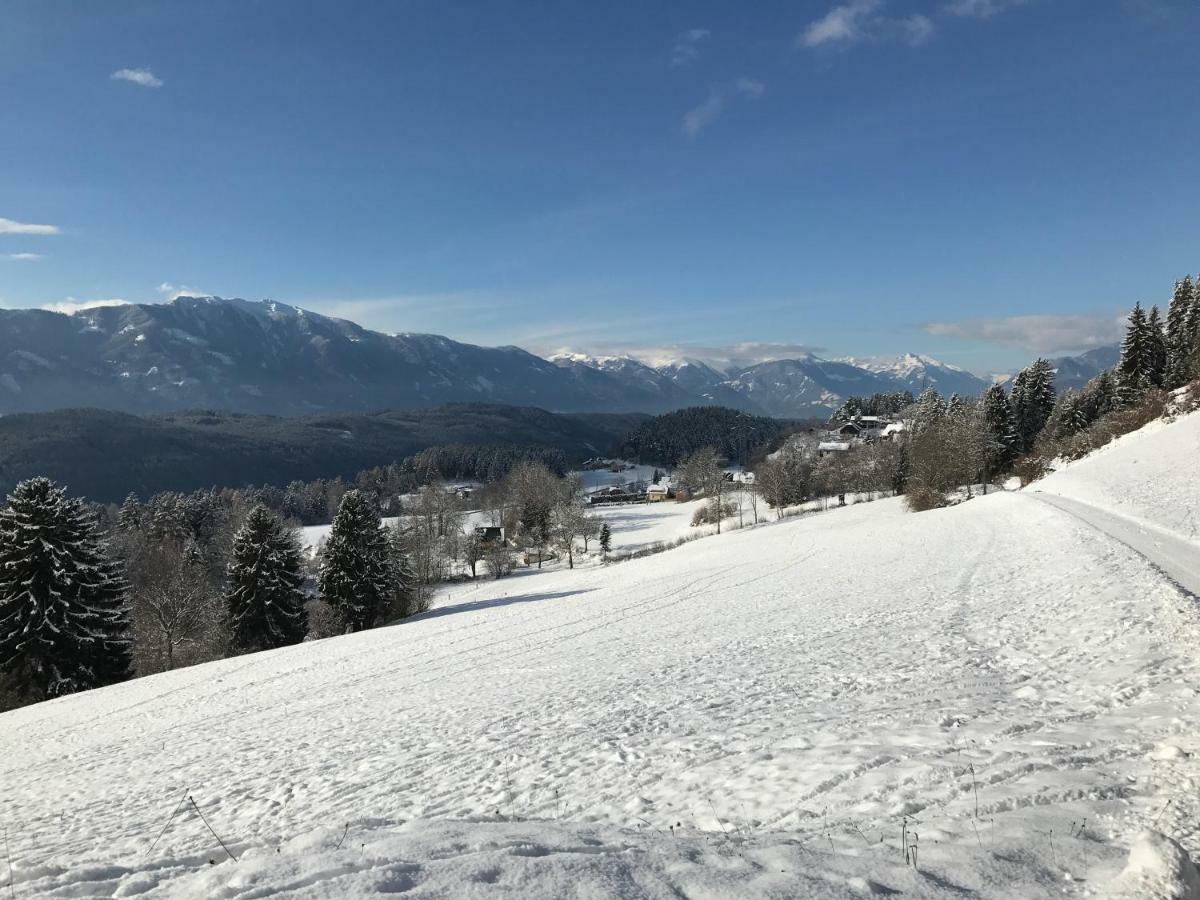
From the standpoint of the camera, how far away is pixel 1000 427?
218 feet

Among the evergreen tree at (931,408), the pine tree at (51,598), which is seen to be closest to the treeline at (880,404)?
the evergreen tree at (931,408)

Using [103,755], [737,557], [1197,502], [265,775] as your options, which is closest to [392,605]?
[737,557]

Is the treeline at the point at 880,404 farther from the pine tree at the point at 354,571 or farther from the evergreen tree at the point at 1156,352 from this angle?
the pine tree at the point at 354,571

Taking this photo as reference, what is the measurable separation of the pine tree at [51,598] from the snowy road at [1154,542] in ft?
133

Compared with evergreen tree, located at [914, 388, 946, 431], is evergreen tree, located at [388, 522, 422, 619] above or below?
below

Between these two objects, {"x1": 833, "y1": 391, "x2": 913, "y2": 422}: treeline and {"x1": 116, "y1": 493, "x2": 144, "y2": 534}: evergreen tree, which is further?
{"x1": 833, "y1": 391, "x2": 913, "y2": 422}: treeline

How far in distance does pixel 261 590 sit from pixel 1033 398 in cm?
8477

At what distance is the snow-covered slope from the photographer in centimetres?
2639

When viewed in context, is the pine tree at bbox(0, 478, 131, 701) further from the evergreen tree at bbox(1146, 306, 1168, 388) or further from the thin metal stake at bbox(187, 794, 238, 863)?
the evergreen tree at bbox(1146, 306, 1168, 388)

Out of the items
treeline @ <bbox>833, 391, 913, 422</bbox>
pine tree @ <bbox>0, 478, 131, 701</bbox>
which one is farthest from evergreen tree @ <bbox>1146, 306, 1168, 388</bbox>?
treeline @ <bbox>833, 391, 913, 422</bbox>

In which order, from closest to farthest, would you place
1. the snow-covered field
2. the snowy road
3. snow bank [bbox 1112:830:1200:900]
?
snow bank [bbox 1112:830:1200:900], the snow-covered field, the snowy road

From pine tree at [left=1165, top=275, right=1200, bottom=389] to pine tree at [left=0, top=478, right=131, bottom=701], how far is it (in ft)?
268

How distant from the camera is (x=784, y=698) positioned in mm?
10602

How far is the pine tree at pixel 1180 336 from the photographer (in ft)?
189
